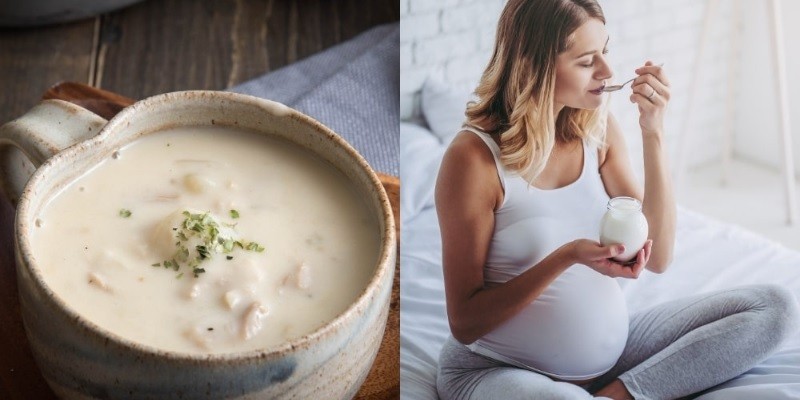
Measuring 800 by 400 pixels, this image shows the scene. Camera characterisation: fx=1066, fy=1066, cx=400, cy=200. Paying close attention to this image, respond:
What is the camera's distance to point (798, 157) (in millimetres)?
774

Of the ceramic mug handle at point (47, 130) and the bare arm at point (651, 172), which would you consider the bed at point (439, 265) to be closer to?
the bare arm at point (651, 172)

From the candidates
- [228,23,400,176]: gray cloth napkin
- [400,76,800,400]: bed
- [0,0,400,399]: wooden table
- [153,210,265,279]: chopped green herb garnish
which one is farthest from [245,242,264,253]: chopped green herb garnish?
[0,0,400,399]: wooden table

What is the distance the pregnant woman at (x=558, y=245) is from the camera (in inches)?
24.3

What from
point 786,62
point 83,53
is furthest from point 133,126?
point 83,53

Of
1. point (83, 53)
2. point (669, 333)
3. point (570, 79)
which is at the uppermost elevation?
point (570, 79)

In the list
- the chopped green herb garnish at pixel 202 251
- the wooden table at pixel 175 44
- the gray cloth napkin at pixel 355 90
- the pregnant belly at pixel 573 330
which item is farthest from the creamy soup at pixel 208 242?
the wooden table at pixel 175 44

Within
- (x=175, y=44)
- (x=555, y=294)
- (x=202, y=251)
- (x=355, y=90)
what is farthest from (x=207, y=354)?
(x=175, y=44)

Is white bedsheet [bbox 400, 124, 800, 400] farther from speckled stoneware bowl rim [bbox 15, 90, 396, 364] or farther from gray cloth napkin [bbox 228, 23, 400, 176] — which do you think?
gray cloth napkin [bbox 228, 23, 400, 176]

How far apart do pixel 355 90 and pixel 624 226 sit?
575 millimetres

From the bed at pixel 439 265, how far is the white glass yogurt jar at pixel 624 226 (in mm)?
21

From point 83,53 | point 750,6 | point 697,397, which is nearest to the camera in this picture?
point 697,397

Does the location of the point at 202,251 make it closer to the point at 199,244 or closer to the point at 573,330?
the point at 199,244

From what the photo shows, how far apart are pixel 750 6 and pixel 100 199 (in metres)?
0.46

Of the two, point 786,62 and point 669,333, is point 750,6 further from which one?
point 669,333
